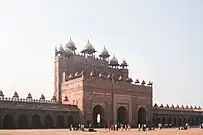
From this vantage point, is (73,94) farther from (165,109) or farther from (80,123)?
(165,109)

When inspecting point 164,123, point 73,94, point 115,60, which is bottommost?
point 164,123

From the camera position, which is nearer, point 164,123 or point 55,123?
point 55,123

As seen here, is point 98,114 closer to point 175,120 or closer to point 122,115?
point 122,115

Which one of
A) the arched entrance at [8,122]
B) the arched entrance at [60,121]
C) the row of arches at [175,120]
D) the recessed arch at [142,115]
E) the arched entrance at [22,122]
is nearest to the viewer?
the arched entrance at [8,122]

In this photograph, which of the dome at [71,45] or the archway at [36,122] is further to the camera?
the dome at [71,45]

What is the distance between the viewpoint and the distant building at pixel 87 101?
4328 centimetres

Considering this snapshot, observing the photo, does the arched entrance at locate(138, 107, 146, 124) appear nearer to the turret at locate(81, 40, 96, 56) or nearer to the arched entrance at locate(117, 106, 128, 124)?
the arched entrance at locate(117, 106, 128, 124)

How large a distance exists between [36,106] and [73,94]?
742cm

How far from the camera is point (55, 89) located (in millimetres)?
55656

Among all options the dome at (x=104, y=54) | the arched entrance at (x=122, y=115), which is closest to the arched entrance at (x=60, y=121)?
the arched entrance at (x=122, y=115)

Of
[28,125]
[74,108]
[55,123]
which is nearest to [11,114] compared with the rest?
[28,125]

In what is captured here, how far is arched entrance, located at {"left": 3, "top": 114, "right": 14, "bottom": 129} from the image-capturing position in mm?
42000

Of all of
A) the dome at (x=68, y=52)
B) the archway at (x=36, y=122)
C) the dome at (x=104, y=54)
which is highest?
the dome at (x=104, y=54)

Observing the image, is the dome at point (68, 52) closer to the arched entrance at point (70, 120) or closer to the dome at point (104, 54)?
the dome at point (104, 54)
